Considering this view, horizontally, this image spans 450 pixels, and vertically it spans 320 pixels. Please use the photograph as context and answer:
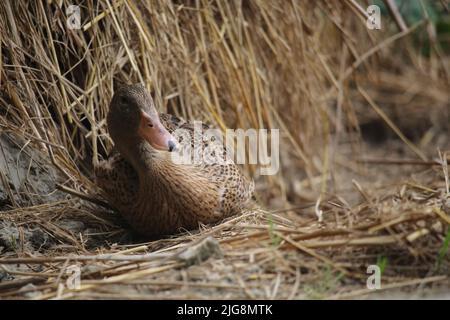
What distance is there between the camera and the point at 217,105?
4.23 meters

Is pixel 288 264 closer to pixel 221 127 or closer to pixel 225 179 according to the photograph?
pixel 225 179

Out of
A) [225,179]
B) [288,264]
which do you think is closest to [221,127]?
[225,179]

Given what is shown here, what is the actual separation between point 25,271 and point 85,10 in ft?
4.85

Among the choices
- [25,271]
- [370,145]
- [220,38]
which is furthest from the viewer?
[370,145]

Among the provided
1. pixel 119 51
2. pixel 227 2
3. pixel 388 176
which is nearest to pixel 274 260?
pixel 119 51

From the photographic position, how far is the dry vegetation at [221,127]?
2.61 metres

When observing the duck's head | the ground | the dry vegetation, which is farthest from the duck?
the ground

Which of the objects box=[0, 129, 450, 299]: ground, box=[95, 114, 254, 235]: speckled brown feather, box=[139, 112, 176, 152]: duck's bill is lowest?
box=[0, 129, 450, 299]: ground

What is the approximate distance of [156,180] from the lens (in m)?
3.31

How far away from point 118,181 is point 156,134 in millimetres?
411

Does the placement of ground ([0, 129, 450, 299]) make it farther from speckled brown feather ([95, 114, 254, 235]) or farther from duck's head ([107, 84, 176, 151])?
duck's head ([107, 84, 176, 151])

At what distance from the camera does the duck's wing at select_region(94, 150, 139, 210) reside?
348 cm

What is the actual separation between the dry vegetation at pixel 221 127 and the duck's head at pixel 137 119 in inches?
14.2

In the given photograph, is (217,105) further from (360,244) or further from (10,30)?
(360,244)
